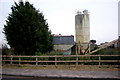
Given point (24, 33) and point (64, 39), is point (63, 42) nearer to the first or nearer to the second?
point (64, 39)

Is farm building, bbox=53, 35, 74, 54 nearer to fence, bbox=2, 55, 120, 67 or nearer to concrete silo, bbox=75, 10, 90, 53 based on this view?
concrete silo, bbox=75, 10, 90, 53

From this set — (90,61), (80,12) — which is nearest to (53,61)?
(90,61)

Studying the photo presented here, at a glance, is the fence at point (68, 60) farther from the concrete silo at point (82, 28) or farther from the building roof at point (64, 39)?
the building roof at point (64, 39)

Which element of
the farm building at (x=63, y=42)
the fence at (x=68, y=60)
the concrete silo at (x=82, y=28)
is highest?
the concrete silo at (x=82, y=28)

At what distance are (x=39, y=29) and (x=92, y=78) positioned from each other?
12.6m

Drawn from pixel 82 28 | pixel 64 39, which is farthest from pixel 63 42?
pixel 82 28

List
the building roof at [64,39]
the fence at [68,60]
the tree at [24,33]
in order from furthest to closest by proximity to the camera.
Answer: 1. the building roof at [64,39]
2. the tree at [24,33]
3. the fence at [68,60]

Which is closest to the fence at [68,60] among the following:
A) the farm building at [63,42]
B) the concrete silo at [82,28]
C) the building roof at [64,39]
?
the concrete silo at [82,28]

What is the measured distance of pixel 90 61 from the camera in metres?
15.0

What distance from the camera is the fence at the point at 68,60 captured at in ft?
49.2

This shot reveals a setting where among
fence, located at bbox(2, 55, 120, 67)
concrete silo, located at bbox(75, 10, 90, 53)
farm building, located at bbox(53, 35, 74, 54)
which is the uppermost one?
concrete silo, located at bbox(75, 10, 90, 53)

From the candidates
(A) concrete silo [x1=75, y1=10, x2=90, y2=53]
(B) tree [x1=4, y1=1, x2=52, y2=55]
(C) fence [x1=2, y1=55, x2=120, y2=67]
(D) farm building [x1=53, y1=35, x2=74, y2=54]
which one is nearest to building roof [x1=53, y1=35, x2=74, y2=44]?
(D) farm building [x1=53, y1=35, x2=74, y2=54]

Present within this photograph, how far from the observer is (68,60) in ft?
52.3

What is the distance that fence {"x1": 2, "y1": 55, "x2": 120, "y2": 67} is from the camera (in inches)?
591
